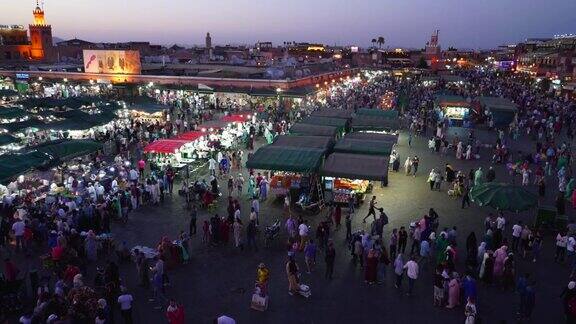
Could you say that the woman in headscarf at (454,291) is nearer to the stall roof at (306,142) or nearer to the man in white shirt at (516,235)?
the man in white shirt at (516,235)

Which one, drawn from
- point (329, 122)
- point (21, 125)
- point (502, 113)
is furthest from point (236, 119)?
point (502, 113)

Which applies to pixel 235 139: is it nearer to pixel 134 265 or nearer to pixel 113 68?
pixel 134 265

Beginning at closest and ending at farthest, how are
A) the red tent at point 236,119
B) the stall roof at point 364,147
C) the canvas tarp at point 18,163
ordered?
the canvas tarp at point 18,163 < the stall roof at point 364,147 < the red tent at point 236,119

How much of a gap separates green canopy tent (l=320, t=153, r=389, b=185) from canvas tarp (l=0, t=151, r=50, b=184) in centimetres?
954

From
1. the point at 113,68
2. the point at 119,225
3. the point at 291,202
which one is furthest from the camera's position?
the point at 113,68

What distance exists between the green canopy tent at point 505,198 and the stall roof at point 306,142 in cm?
681

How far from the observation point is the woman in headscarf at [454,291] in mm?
10008

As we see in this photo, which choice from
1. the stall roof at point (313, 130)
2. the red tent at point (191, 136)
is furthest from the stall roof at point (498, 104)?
the red tent at point (191, 136)

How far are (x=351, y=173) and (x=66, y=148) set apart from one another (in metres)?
10.6

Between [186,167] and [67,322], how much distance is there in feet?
39.2

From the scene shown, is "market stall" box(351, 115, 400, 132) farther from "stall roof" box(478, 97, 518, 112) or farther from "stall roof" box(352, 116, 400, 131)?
"stall roof" box(478, 97, 518, 112)

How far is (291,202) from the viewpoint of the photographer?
16.7 metres

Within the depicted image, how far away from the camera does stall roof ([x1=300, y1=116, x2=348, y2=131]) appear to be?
936 inches

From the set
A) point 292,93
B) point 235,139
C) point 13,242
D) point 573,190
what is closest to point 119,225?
point 13,242
